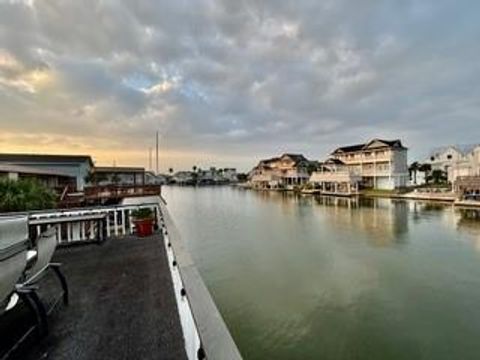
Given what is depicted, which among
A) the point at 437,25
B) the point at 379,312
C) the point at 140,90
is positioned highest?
the point at 437,25

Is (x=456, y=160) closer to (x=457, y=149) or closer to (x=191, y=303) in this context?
(x=457, y=149)

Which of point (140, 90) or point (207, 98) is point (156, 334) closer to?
point (140, 90)

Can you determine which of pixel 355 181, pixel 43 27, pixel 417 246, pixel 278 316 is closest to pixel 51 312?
pixel 278 316

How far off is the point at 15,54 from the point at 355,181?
139ft

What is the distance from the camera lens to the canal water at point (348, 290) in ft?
20.0

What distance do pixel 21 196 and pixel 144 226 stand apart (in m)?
4.58

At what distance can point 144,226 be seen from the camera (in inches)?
244

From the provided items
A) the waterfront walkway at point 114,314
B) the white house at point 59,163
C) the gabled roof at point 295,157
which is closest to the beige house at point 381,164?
the gabled roof at point 295,157

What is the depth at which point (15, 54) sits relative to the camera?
9.63 meters

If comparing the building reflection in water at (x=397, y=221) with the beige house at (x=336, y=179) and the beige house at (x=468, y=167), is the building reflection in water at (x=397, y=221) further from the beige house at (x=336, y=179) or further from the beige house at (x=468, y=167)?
the beige house at (x=336, y=179)

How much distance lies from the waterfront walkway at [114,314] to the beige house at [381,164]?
44265 mm

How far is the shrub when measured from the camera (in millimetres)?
8102

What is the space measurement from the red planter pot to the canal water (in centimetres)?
285

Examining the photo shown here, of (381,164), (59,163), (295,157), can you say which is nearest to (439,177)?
(381,164)
